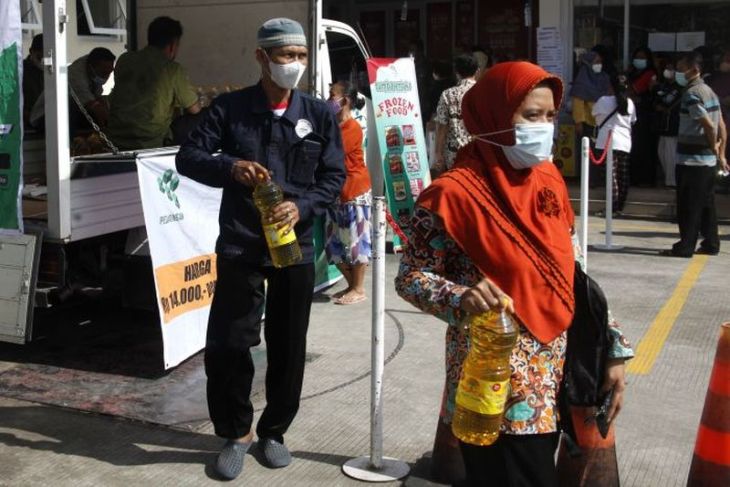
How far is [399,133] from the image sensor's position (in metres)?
8.98

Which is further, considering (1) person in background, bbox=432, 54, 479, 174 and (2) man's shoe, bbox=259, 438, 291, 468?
(1) person in background, bbox=432, 54, 479, 174

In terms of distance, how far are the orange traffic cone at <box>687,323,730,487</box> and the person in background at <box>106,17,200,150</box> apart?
4144mm

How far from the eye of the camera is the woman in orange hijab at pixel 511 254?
2.90 meters

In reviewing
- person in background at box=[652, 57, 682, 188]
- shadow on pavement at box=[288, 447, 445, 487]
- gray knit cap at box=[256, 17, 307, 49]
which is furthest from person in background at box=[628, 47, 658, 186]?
gray knit cap at box=[256, 17, 307, 49]

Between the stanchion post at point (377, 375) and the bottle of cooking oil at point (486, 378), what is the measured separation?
146 centimetres

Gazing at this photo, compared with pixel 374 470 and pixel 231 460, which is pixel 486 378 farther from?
pixel 231 460

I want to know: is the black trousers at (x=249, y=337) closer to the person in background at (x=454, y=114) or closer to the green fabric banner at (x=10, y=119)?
the green fabric banner at (x=10, y=119)

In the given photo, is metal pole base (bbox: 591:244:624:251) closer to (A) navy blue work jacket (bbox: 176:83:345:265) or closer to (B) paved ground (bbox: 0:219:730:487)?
(B) paved ground (bbox: 0:219:730:487)

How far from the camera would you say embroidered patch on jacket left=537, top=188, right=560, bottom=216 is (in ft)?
9.93

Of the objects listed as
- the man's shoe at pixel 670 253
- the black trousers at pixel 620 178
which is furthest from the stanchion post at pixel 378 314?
the black trousers at pixel 620 178

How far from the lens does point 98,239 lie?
607 centimetres

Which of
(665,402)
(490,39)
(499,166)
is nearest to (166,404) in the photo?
(665,402)

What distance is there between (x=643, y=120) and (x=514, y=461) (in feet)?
34.2

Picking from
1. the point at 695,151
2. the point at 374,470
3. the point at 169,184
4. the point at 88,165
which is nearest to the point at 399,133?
the point at 695,151
